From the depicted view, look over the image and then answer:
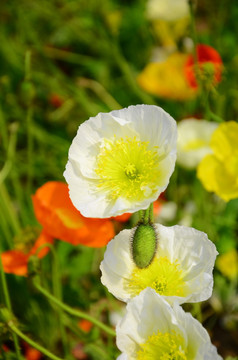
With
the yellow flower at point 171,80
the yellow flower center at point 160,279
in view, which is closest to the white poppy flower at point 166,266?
the yellow flower center at point 160,279

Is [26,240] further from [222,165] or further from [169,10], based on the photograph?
[169,10]

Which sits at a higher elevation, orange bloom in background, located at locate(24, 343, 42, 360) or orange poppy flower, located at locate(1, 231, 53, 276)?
orange poppy flower, located at locate(1, 231, 53, 276)

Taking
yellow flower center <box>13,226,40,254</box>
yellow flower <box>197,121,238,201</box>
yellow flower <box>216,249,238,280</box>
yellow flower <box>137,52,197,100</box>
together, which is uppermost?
yellow flower <box>197,121,238,201</box>

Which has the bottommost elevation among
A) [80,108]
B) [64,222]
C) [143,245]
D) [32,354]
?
[32,354]

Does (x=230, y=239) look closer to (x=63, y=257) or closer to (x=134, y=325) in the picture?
(x=63, y=257)

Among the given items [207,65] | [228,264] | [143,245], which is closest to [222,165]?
[207,65]

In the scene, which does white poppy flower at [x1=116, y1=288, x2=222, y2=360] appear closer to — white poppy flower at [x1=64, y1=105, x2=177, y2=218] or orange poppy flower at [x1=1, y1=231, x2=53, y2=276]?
white poppy flower at [x1=64, y1=105, x2=177, y2=218]

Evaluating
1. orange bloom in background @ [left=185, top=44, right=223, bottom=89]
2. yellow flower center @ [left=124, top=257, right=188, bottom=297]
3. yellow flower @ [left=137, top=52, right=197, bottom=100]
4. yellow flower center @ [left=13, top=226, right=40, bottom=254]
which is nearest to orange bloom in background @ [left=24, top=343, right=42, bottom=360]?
yellow flower center @ [left=13, top=226, right=40, bottom=254]

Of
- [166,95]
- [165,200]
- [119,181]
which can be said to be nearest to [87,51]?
[166,95]
